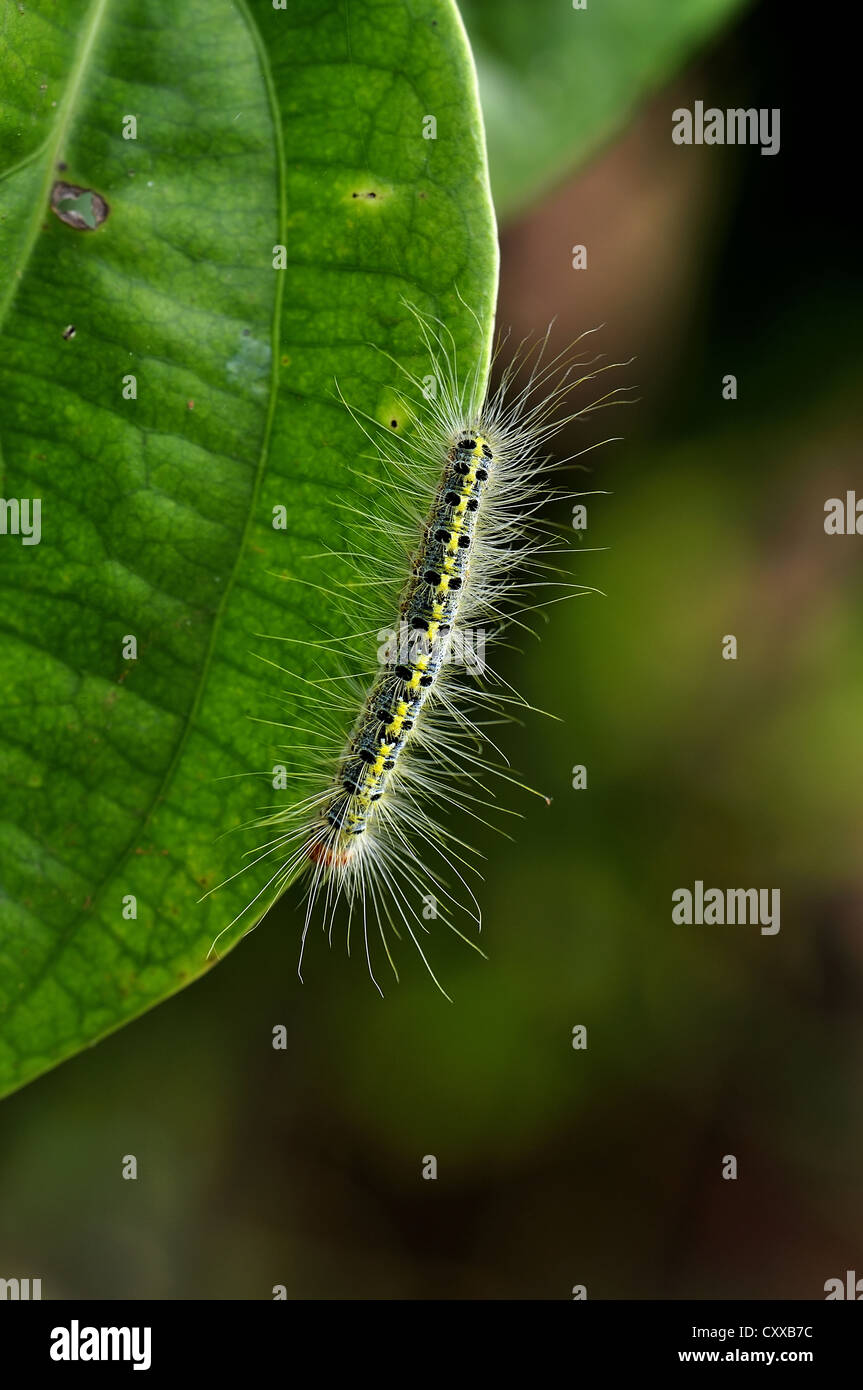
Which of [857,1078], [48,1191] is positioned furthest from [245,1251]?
[857,1078]

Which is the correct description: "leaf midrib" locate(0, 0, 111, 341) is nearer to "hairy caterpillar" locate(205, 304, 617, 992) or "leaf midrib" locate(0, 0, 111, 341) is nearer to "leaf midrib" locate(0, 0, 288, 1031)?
"leaf midrib" locate(0, 0, 288, 1031)

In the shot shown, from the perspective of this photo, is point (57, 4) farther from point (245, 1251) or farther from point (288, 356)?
point (245, 1251)

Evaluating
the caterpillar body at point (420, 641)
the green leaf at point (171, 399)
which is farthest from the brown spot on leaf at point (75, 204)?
the caterpillar body at point (420, 641)

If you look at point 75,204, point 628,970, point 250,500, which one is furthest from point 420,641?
point 628,970

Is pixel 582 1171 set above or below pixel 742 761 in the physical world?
below

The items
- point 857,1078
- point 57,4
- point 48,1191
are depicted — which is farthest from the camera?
point 857,1078

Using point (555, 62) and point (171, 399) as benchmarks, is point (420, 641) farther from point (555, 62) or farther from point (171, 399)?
point (555, 62)

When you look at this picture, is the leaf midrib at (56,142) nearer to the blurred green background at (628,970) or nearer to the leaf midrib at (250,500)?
the leaf midrib at (250,500)
